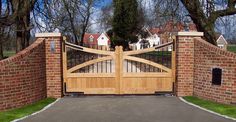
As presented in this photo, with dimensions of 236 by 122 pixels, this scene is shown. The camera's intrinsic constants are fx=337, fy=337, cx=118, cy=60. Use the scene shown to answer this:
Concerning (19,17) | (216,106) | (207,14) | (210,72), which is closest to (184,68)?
(210,72)

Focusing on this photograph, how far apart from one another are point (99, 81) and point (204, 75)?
11.6ft

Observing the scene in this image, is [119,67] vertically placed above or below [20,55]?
below

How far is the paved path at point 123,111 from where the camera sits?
8336 mm

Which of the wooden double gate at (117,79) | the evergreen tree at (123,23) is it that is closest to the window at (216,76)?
the wooden double gate at (117,79)

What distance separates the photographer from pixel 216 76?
10.5 metres

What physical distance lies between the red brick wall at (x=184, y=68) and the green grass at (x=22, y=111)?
173 inches

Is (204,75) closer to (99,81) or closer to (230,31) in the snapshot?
(99,81)

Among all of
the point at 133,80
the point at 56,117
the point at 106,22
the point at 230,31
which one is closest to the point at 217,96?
the point at 133,80

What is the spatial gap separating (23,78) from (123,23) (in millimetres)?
42278

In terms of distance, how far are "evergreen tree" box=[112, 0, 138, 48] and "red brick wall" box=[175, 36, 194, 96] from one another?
39.2 metres

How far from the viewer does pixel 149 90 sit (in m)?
11.8

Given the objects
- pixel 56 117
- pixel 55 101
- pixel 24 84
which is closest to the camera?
pixel 56 117

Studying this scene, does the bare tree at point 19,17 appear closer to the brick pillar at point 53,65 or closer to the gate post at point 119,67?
the brick pillar at point 53,65

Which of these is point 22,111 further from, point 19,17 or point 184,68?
point 19,17
